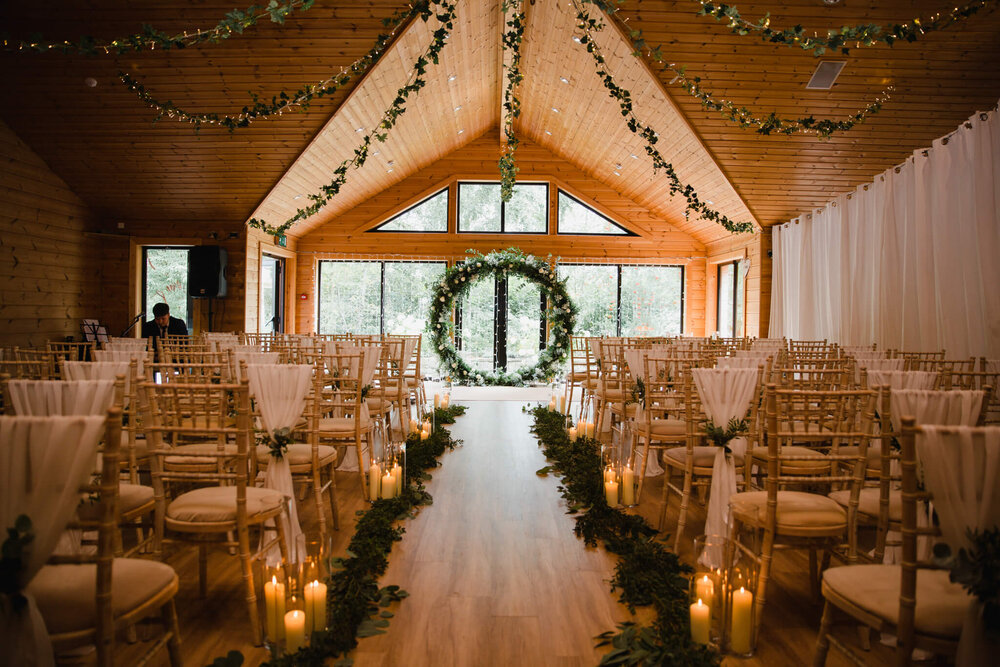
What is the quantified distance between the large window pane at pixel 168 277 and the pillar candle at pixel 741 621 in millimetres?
10685

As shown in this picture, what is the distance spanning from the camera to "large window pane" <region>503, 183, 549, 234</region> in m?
13.3

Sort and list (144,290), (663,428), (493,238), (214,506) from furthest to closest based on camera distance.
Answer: (493,238) < (144,290) < (663,428) < (214,506)

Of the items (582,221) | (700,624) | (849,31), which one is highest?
(849,31)

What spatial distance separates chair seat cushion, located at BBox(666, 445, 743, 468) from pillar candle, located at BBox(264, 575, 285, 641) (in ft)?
7.14

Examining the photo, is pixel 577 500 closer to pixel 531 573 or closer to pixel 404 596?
pixel 531 573

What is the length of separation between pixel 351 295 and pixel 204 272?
371 centimetres

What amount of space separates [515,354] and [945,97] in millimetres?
8011

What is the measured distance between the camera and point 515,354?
1290 centimetres

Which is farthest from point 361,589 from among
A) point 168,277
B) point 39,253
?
point 168,277

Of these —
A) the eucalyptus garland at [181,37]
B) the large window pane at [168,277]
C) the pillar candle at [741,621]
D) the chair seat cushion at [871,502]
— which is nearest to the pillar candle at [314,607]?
the pillar candle at [741,621]

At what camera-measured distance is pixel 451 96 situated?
1046 cm

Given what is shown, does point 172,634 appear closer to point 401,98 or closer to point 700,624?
point 700,624

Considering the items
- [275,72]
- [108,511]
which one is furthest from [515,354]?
[108,511]

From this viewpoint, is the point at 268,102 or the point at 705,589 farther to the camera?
the point at 268,102
